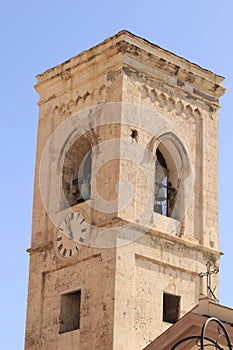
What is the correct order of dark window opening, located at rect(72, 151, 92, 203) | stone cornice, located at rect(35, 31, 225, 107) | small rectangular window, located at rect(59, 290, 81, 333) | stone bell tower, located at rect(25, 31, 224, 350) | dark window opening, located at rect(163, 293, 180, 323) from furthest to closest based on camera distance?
dark window opening, located at rect(72, 151, 92, 203), stone cornice, located at rect(35, 31, 225, 107), dark window opening, located at rect(163, 293, 180, 323), small rectangular window, located at rect(59, 290, 81, 333), stone bell tower, located at rect(25, 31, 224, 350)

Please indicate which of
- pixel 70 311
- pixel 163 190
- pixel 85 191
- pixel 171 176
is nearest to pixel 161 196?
pixel 163 190

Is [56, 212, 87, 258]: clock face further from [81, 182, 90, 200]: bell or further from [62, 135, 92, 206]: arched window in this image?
[62, 135, 92, 206]: arched window

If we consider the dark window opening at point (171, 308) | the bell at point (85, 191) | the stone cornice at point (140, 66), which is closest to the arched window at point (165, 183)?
the bell at point (85, 191)

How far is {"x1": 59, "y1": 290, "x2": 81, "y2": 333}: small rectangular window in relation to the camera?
23688 mm

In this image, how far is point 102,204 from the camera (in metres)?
23.6

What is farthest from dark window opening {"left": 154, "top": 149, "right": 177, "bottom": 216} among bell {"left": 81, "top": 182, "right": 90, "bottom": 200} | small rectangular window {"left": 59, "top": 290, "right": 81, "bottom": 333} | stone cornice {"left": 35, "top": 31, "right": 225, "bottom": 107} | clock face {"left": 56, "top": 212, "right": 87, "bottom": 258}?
small rectangular window {"left": 59, "top": 290, "right": 81, "bottom": 333}

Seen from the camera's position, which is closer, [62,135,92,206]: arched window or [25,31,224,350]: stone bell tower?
[25,31,224,350]: stone bell tower

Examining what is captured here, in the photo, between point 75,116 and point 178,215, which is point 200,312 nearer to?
point 178,215

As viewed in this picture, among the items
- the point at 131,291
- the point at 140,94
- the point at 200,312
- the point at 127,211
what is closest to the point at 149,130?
the point at 140,94

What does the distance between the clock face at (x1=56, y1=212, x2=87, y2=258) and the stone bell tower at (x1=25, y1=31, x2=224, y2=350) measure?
3 cm

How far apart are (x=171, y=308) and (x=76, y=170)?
15.0 ft

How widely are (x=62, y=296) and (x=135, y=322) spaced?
226cm

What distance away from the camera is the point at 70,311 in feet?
78.3

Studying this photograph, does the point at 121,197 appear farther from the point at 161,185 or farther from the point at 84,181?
the point at 84,181
